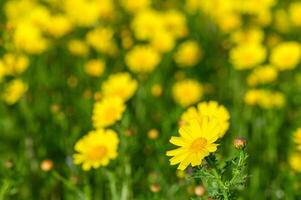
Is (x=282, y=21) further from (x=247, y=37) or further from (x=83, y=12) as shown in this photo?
(x=83, y=12)

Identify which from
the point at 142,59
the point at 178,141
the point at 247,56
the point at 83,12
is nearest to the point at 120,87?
the point at 142,59

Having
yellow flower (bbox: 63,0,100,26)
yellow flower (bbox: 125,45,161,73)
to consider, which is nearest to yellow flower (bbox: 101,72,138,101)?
yellow flower (bbox: 125,45,161,73)

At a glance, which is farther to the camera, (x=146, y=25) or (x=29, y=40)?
(x=146, y=25)

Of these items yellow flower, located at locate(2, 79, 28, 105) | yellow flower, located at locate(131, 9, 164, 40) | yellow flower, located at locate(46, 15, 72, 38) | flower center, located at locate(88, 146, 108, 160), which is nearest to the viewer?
flower center, located at locate(88, 146, 108, 160)

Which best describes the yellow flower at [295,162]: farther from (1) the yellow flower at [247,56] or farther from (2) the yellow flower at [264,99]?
(1) the yellow flower at [247,56]

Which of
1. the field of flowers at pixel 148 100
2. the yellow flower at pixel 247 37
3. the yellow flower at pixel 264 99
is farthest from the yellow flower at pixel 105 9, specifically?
the yellow flower at pixel 264 99

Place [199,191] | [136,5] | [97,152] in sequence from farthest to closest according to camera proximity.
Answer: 1. [136,5]
2. [97,152]
3. [199,191]

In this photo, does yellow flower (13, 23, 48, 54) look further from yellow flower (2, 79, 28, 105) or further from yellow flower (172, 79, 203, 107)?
yellow flower (172, 79, 203, 107)
